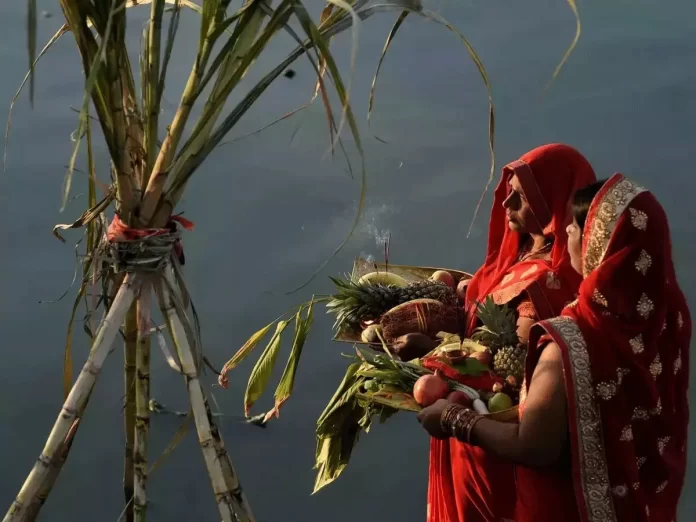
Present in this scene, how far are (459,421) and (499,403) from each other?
0.27 feet

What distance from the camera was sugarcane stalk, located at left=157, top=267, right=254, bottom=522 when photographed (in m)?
1.22

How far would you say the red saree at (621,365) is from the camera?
112 centimetres

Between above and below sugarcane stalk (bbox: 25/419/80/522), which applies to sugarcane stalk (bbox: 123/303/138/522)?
above

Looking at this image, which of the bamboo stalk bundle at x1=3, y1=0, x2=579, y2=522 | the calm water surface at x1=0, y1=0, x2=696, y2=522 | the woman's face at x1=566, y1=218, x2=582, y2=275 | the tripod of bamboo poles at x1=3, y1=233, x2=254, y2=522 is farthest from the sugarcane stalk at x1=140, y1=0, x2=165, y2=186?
the calm water surface at x1=0, y1=0, x2=696, y2=522

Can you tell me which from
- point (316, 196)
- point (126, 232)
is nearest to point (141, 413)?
point (126, 232)

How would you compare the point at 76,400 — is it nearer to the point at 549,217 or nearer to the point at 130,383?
the point at 130,383

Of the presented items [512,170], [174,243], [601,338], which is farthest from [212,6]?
[601,338]

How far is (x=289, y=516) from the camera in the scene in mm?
2268

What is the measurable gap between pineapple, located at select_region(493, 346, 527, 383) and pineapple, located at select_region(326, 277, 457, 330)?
25cm

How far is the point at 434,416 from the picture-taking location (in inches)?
50.0

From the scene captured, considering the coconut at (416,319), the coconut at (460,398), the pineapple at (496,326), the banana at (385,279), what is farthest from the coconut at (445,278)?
the coconut at (460,398)

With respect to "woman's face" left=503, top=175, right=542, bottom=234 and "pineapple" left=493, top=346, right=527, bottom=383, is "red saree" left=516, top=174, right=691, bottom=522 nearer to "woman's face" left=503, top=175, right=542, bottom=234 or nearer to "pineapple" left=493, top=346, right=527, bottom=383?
"pineapple" left=493, top=346, right=527, bottom=383

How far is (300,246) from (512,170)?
1.33 metres

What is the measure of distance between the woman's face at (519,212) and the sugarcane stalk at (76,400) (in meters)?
0.66
